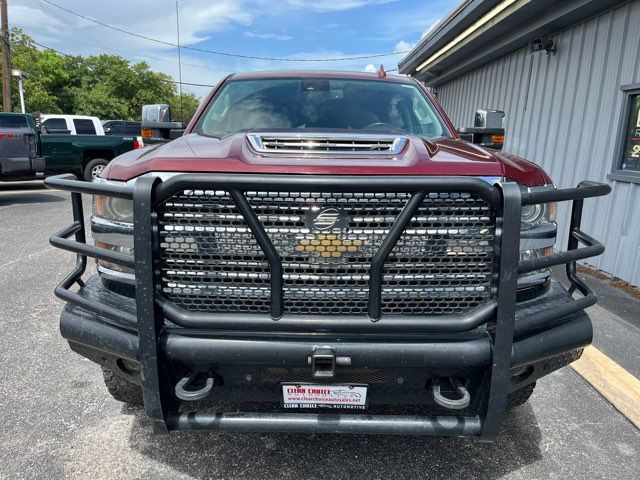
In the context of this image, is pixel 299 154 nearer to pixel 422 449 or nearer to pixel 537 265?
pixel 537 265

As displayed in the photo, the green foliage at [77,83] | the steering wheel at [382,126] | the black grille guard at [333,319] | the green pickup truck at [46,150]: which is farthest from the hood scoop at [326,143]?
the green foliage at [77,83]

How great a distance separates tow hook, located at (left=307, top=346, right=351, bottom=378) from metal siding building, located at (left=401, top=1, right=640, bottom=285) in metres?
4.80

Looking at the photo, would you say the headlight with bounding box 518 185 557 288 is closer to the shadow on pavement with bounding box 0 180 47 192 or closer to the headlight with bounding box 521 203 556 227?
the headlight with bounding box 521 203 556 227

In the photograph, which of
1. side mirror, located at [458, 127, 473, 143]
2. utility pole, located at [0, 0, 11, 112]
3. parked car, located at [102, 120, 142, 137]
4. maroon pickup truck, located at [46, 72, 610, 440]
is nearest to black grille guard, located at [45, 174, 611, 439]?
maroon pickup truck, located at [46, 72, 610, 440]

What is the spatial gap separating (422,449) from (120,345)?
5.33 ft

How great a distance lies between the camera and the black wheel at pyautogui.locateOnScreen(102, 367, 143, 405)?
2506mm

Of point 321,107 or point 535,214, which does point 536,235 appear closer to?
point 535,214

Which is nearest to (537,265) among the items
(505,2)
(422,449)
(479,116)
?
(422,449)

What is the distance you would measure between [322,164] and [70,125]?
14392 mm

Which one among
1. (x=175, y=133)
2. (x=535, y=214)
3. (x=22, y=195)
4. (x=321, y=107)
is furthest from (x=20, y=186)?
(x=535, y=214)

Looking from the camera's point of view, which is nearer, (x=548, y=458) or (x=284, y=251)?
(x=284, y=251)

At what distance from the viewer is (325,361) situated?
184cm

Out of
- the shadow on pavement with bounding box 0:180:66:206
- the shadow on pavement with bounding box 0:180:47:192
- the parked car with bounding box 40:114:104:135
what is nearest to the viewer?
the shadow on pavement with bounding box 0:180:66:206

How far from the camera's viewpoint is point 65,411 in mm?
2836
